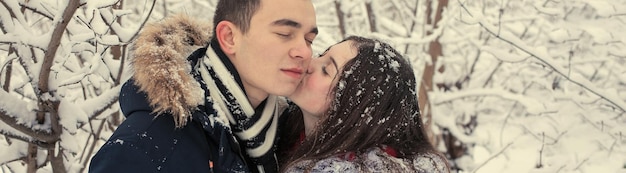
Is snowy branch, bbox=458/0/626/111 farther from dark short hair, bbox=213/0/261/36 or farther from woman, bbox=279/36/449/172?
dark short hair, bbox=213/0/261/36

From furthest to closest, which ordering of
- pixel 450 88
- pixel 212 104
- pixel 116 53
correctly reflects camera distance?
pixel 450 88
pixel 116 53
pixel 212 104

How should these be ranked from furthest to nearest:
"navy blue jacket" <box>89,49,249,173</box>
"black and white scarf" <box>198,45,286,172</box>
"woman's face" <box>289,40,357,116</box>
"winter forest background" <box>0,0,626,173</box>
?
"woman's face" <box>289,40,357,116</box> < "winter forest background" <box>0,0,626,173</box> < "black and white scarf" <box>198,45,286,172</box> < "navy blue jacket" <box>89,49,249,173</box>

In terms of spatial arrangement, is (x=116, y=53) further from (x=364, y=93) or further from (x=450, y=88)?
(x=450, y=88)

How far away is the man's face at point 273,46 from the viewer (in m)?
2.03

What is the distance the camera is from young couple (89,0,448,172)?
178cm

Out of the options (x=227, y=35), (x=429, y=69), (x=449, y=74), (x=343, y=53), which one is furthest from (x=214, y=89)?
(x=449, y=74)

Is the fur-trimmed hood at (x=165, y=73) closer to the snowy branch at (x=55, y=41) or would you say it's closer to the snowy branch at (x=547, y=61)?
the snowy branch at (x=55, y=41)

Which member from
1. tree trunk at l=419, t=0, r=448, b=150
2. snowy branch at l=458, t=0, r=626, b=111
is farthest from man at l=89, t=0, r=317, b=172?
tree trunk at l=419, t=0, r=448, b=150

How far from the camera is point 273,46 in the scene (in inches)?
79.6

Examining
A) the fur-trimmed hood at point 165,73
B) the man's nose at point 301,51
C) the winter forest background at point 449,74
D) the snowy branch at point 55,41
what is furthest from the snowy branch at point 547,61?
the snowy branch at point 55,41

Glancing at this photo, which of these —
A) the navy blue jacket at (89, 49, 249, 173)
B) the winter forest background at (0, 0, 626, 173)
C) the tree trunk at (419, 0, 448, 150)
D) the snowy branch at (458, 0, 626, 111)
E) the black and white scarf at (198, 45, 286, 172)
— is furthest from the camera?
the tree trunk at (419, 0, 448, 150)

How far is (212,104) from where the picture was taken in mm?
1910

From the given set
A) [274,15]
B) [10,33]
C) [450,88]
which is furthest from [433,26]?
[10,33]

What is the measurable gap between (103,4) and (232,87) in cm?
59
